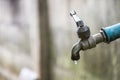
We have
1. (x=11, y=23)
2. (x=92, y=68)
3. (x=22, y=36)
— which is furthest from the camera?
(x=11, y=23)

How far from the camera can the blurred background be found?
246 centimetres

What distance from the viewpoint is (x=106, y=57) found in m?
2.48

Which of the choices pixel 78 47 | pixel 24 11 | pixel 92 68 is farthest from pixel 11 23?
pixel 78 47

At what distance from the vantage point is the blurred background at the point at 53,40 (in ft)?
8.07

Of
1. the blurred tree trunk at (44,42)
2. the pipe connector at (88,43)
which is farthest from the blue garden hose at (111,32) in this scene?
the blurred tree trunk at (44,42)

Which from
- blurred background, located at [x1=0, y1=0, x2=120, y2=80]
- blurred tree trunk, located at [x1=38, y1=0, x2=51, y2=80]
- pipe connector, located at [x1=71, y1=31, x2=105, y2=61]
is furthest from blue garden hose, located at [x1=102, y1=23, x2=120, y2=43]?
blurred tree trunk, located at [x1=38, y1=0, x2=51, y2=80]

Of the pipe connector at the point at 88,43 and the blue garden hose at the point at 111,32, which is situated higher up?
the blue garden hose at the point at 111,32

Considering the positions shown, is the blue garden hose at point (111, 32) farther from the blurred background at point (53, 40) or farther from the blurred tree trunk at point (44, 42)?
the blurred tree trunk at point (44, 42)

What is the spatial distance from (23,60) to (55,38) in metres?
1.03

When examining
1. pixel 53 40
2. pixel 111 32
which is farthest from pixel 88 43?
pixel 53 40

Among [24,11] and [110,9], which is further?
[24,11]

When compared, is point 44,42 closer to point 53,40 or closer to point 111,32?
point 53,40

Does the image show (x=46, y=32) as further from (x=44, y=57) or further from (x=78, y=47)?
(x=78, y=47)

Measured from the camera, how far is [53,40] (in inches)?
136
